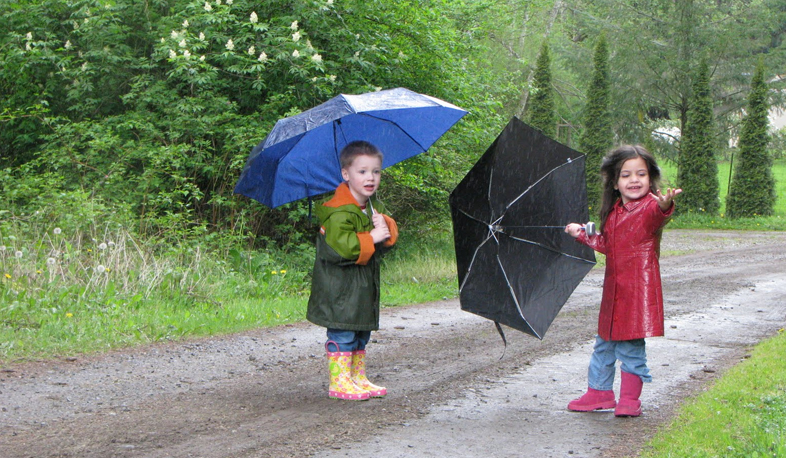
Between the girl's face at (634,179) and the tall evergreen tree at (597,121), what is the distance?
24.7 metres

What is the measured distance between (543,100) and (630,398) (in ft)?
84.9

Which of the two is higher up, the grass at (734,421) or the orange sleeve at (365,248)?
the orange sleeve at (365,248)

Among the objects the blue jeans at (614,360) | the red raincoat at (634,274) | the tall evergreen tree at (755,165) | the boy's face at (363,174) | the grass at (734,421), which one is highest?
the tall evergreen tree at (755,165)

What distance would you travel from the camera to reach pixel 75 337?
6930mm

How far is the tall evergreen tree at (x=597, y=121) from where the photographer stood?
2945cm

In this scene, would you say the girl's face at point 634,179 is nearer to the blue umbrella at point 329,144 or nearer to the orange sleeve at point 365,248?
the blue umbrella at point 329,144

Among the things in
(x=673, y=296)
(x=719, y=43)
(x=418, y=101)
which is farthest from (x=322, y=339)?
(x=719, y=43)

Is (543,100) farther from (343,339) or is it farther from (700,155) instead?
(343,339)

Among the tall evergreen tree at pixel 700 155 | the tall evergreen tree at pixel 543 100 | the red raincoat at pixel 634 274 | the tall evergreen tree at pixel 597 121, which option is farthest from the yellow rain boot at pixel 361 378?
the tall evergreen tree at pixel 700 155

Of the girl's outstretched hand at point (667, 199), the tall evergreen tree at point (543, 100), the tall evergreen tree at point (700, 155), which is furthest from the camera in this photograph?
the tall evergreen tree at point (543, 100)

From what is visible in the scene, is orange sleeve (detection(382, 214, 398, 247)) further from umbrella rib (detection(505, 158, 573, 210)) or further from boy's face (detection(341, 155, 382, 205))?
umbrella rib (detection(505, 158, 573, 210))

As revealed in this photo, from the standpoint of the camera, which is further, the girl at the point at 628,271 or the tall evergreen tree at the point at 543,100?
the tall evergreen tree at the point at 543,100

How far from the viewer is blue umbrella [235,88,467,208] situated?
5.38 metres

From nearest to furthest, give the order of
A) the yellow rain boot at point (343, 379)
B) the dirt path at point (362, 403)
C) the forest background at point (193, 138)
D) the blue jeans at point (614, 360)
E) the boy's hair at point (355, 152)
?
the dirt path at point (362, 403) → the blue jeans at point (614, 360) → the boy's hair at point (355, 152) → the yellow rain boot at point (343, 379) → the forest background at point (193, 138)
